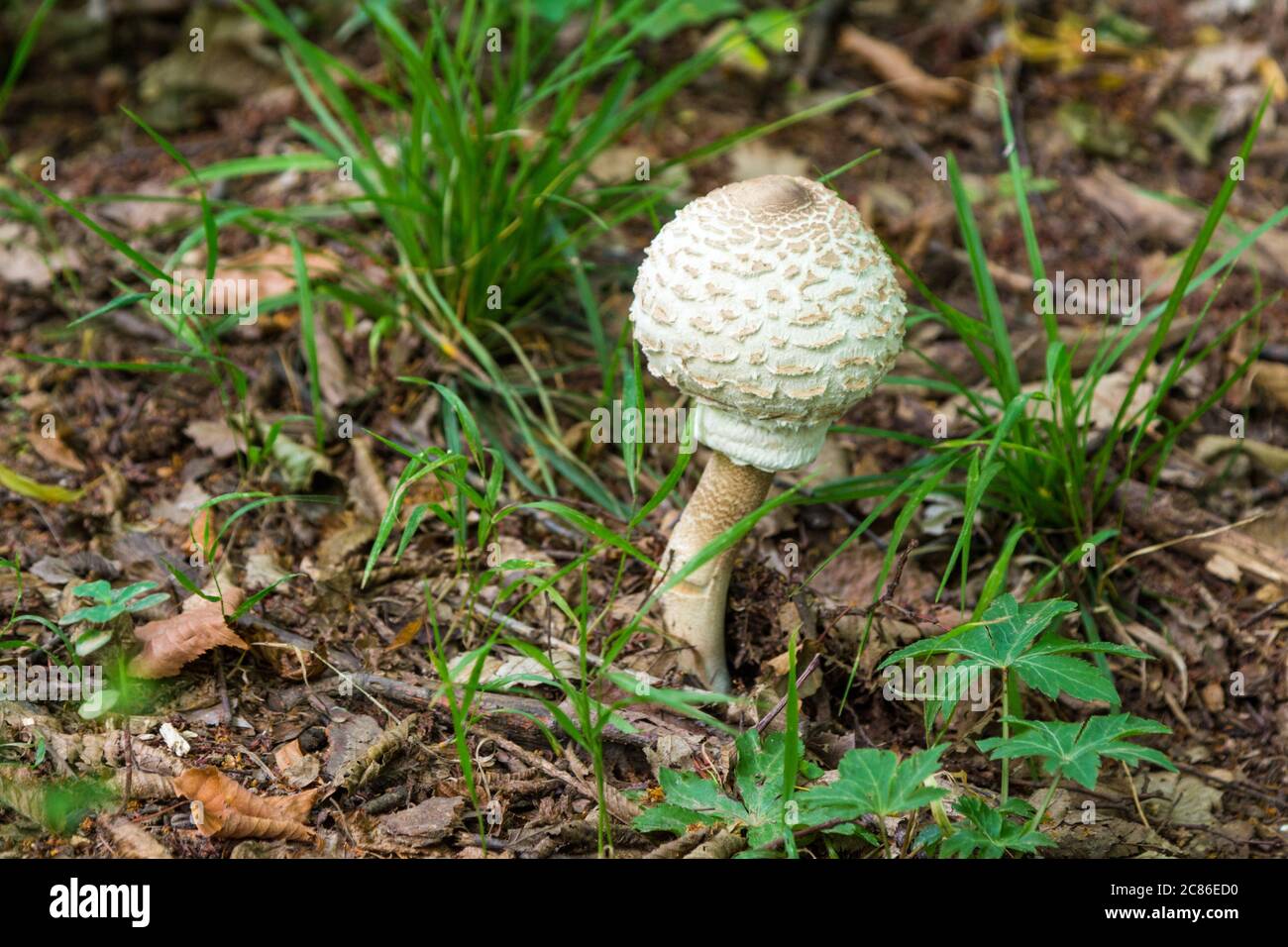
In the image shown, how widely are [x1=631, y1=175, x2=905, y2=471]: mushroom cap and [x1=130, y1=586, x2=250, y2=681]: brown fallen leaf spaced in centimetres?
146

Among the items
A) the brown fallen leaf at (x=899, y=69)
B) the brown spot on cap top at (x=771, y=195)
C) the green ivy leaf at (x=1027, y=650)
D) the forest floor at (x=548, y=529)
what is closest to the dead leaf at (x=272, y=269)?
the forest floor at (x=548, y=529)

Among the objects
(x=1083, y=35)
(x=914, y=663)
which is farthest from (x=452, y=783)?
(x=1083, y=35)

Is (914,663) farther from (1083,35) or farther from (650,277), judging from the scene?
(1083,35)

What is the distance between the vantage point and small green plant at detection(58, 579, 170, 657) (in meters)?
3.06

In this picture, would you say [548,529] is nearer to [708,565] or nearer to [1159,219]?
[708,565]

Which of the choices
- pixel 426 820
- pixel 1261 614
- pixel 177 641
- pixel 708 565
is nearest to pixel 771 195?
pixel 708 565

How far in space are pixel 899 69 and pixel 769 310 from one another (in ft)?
13.5

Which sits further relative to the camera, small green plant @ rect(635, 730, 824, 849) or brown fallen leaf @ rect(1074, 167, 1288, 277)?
brown fallen leaf @ rect(1074, 167, 1288, 277)

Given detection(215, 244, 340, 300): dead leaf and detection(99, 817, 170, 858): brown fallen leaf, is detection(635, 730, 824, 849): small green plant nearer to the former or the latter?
detection(99, 817, 170, 858): brown fallen leaf

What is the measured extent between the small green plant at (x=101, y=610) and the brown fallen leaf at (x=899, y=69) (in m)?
4.73

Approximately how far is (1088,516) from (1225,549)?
68 cm

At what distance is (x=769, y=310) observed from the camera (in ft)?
9.41

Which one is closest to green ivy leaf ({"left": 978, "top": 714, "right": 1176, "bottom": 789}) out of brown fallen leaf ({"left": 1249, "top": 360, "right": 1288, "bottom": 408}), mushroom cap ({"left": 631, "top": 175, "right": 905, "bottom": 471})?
mushroom cap ({"left": 631, "top": 175, "right": 905, "bottom": 471})

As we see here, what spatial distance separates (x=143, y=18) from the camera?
613cm
